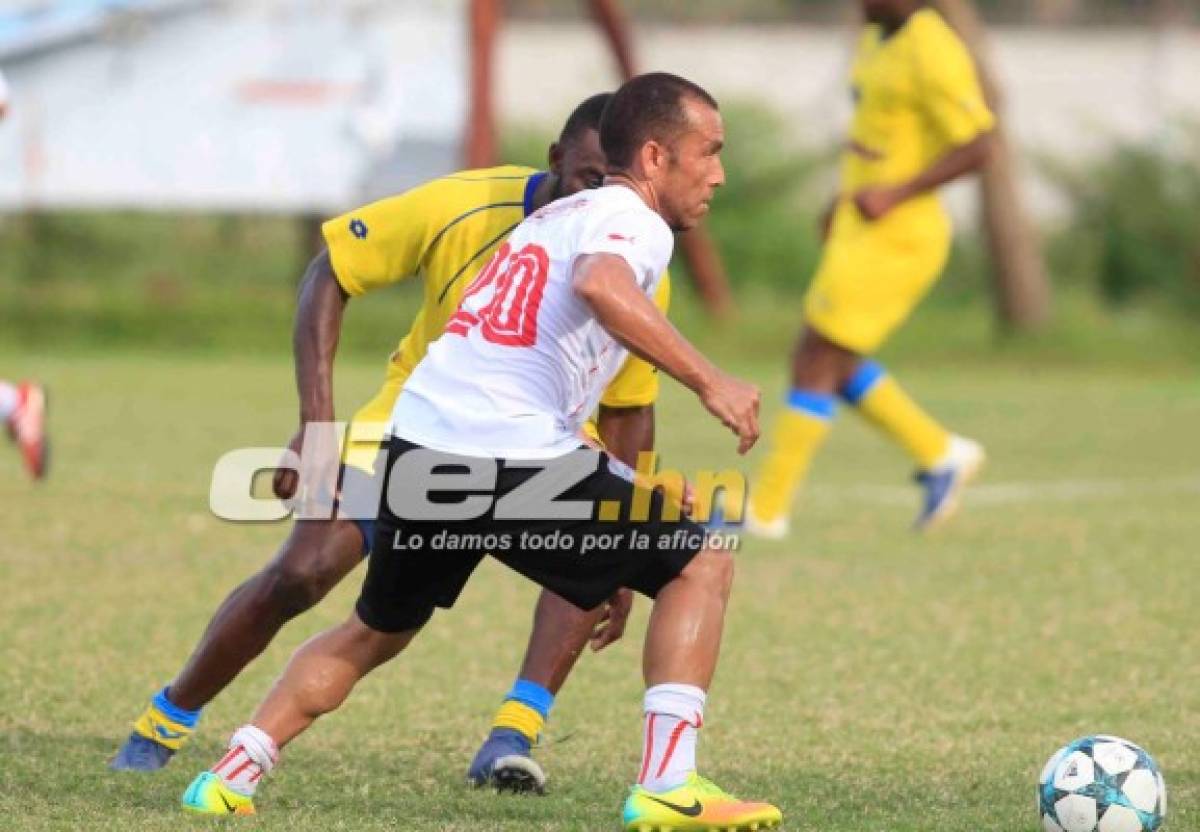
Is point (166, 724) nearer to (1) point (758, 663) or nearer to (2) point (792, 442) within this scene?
(1) point (758, 663)

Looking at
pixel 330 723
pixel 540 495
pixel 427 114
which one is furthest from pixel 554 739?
pixel 427 114

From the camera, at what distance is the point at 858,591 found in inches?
340

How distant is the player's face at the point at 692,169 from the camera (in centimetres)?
471

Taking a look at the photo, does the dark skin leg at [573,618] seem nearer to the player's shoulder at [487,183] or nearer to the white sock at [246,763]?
the player's shoulder at [487,183]

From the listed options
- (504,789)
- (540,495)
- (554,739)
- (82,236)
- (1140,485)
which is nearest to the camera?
(540,495)

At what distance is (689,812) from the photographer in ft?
15.2

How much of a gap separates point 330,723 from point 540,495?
1708 mm

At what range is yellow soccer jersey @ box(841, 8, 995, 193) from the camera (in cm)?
998

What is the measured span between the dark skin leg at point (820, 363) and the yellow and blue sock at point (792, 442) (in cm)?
4

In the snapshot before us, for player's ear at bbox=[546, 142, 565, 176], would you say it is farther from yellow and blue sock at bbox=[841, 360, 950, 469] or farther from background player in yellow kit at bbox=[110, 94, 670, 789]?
yellow and blue sock at bbox=[841, 360, 950, 469]

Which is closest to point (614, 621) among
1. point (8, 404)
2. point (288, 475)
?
point (288, 475)

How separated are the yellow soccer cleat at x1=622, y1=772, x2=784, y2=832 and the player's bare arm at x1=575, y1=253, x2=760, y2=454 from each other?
76 cm

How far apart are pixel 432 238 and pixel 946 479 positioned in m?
5.34

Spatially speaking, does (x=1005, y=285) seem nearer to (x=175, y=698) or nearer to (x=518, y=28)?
(x=518, y=28)
